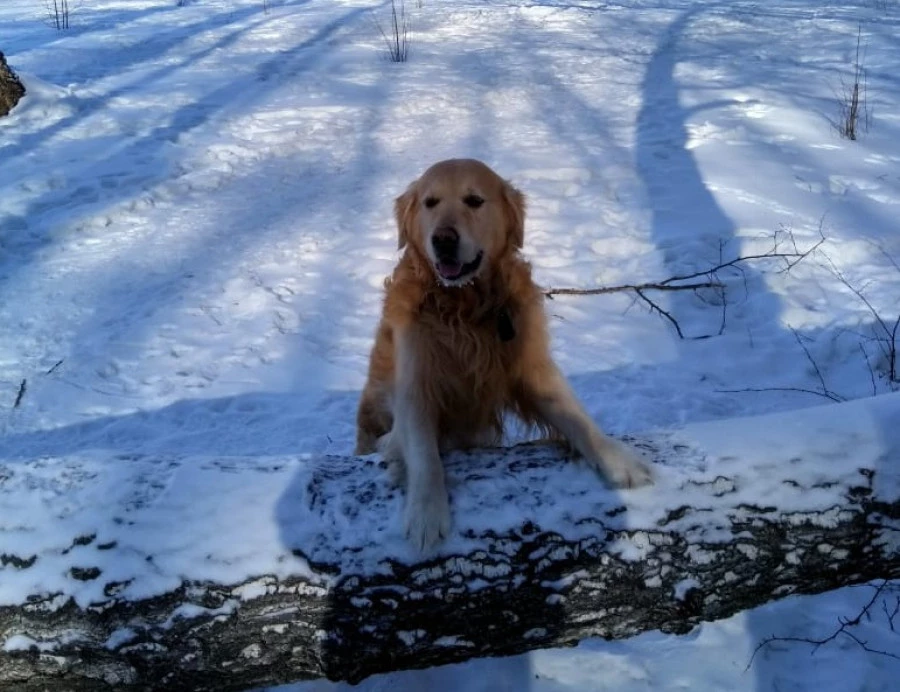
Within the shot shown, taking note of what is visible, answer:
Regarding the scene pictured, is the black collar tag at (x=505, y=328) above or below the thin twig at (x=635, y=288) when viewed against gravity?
above

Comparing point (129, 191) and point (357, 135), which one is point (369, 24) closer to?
point (357, 135)

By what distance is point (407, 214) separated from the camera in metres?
2.94

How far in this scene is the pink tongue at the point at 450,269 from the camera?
8.68ft

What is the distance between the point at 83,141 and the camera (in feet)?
22.3

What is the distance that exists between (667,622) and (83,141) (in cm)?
677

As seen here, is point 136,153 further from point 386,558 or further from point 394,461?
point 386,558

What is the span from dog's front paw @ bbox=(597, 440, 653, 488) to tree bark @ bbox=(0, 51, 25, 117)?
23.5 ft


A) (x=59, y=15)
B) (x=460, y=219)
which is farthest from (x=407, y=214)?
(x=59, y=15)

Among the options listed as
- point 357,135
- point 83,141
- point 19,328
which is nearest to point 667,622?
point 19,328

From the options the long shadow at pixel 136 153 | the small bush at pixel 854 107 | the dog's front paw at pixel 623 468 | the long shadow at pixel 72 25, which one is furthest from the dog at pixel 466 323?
the long shadow at pixel 72 25

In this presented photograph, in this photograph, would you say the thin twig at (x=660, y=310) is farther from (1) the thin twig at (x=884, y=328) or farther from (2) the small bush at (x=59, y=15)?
(2) the small bush at (x=59, y=15)

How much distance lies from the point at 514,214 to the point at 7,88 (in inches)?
245

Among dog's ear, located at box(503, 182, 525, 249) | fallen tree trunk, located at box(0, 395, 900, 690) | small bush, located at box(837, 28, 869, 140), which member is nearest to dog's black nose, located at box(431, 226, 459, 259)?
dog's ear, located at box(503, 182, 525, 249)

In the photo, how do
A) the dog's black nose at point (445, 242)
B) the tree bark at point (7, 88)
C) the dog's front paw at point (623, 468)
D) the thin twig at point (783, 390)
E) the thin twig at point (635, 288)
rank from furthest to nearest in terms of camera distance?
the tree bark at point (7, 88) → the thin twig at point (635, 288) → the thin twig at point (783, 390) → the dog's black nose at point (445, 242) → the dog's front paw at point (623, 468)
